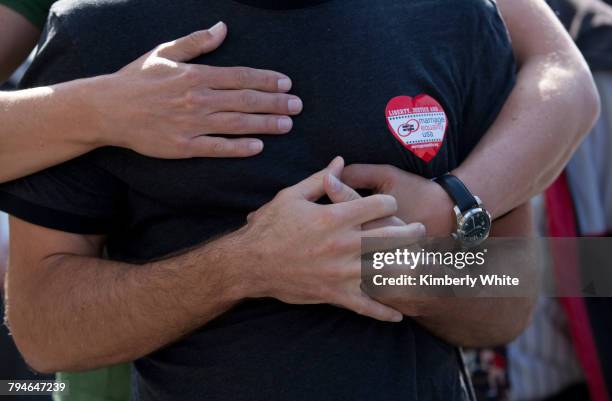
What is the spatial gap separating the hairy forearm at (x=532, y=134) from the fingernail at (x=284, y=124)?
0.36 meters

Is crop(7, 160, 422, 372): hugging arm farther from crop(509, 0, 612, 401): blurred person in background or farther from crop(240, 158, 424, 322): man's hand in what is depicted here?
crop(509, 0, 612, 401): blurred person in background

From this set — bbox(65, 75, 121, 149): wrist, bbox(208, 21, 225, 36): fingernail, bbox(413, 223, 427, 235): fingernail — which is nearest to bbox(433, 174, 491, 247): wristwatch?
bbox(413, 223, 427, 235): fingernail

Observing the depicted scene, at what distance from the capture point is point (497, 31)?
1843 mm

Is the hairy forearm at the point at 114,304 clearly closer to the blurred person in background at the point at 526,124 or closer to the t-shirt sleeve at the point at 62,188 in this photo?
the t-shirt sleeve at the point at 62,188

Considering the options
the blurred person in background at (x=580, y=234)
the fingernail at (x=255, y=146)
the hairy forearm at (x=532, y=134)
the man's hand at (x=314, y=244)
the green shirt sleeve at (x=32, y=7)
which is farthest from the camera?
the blurred person in background at (x=580, y=234)

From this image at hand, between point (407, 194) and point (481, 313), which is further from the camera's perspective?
point (481, 313)

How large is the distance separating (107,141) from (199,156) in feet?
0.57

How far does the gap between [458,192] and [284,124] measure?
0.36m

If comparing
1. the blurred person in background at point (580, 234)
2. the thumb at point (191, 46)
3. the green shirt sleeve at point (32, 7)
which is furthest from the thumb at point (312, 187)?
the blurred person in background at point (580, 234)

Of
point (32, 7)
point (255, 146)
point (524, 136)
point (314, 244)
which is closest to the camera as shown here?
point (314, 244)

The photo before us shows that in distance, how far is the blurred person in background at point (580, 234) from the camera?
2.98m

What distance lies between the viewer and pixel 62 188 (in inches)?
64.9

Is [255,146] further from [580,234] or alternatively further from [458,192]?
[580,234]

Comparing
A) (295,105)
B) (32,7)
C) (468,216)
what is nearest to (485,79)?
(468,216)
